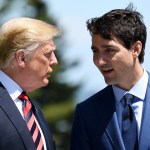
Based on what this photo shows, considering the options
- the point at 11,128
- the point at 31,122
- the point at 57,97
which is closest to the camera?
the point at 11,128

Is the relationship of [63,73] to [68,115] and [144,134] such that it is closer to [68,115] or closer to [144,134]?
[68,115]

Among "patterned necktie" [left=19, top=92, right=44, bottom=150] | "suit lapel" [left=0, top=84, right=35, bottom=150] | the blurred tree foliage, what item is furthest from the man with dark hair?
the blurred tree foliage

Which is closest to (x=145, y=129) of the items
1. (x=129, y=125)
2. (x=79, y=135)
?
(x=129, y=125)

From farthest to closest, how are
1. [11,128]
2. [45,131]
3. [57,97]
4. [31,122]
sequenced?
[57,97] → [45,131] → [31,122] → [11,128]

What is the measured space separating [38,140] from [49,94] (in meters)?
25.7

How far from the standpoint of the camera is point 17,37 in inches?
221

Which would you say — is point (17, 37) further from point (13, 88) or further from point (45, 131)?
point (45, 131)

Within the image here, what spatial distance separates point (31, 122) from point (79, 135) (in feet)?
1.59

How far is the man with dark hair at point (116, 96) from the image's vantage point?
5.86 metres

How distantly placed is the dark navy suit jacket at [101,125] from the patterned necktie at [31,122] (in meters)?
0.44

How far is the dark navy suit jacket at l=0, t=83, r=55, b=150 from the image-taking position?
5410 millimetres

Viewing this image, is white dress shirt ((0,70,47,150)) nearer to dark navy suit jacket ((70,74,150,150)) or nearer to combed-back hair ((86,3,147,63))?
dark navy suit jacket ((70,74,150,150))

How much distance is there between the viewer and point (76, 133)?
597 cm

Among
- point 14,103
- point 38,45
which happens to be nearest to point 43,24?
point 38,45
